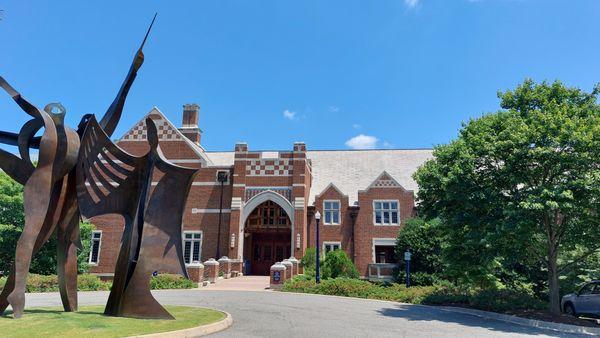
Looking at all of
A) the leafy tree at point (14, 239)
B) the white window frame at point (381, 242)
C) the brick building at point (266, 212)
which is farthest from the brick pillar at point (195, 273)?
the white window frame at point (381, 242)

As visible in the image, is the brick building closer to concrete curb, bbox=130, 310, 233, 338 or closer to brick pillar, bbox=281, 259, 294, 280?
brick pillar, bbox=281, 259, 294, 280

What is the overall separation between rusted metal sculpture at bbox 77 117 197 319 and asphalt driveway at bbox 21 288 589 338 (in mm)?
2147

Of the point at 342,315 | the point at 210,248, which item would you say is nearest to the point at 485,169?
the point at 342,315

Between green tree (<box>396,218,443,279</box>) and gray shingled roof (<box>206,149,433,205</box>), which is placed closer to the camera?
green tree (<box>396,218,443,279</box>)

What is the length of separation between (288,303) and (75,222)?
25.3 feet

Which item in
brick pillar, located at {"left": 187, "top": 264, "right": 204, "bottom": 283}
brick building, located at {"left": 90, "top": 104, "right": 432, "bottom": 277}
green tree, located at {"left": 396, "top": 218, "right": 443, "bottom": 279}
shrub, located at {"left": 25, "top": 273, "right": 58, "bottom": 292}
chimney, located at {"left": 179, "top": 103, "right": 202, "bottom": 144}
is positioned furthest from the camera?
chimney, located at {"left": 179, "top": 103, "right": 202, "bottom": 144}

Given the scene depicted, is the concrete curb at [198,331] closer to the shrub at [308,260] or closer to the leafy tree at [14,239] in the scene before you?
the leafy tree at [14,239]

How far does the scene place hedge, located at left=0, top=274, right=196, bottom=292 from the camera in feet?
59.2

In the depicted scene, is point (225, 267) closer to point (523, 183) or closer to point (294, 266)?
point (294, 266)

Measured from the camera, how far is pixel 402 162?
36344 millimetres

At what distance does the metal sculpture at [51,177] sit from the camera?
381 inches

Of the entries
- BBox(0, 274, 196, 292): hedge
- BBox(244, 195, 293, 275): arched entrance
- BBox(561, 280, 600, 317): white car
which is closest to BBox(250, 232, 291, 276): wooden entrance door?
BBox(244, 195, 293, 275): arched entrance

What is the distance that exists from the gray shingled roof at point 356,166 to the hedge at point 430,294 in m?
13.1

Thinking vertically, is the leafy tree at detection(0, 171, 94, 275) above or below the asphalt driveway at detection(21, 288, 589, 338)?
above
